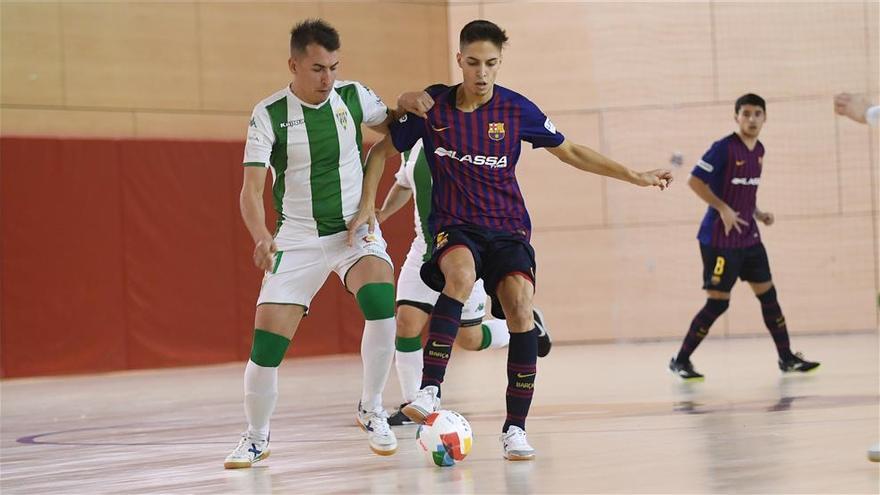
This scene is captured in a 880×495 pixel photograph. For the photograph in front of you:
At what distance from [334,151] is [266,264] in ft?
2.87

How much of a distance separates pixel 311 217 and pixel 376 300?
1.73ft

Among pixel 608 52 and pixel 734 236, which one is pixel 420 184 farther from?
pixel 608 52

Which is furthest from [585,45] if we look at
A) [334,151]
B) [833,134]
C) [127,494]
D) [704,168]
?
[127,494]

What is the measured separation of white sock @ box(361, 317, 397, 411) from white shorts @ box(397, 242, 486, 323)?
1381 millimetres

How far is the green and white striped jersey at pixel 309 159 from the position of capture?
259 inches

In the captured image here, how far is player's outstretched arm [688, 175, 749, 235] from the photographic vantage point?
35.2ft

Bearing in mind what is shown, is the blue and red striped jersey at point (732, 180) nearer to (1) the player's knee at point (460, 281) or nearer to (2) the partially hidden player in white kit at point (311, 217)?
(2) the partially hidden player in white kit at point (311, 217)

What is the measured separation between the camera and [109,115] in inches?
665

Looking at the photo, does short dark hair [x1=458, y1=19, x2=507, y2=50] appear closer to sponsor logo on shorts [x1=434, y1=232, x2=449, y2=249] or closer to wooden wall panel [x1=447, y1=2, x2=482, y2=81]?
sponsor logo on shorts [x1=434, y1=232, x2=449, y2=249]

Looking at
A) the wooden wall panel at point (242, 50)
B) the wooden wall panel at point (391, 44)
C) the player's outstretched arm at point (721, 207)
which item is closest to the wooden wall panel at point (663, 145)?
the wooden wall panel at point (391, 44)

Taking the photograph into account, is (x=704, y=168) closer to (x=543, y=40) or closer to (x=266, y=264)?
(x=266, y=264)

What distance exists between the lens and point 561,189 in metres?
18.2

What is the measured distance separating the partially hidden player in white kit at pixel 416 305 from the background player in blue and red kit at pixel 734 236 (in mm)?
2219

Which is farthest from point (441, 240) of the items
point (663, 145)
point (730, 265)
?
point (663, 145)
